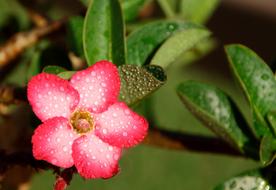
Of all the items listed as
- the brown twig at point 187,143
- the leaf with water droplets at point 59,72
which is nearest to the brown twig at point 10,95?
the leaf with water droplets at point 59,72

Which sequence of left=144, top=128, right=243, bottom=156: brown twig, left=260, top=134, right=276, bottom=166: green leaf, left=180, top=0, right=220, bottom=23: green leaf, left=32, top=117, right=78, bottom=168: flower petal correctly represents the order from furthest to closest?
left=180, top=0, right=220, bottom=23: green leaf → left=144, top=128, right=243, bottom=156: brown twig → left=260, top=134, right=276, bottom=166: green leaf → left=32, top=117, right=78, bottom=168: flower petal

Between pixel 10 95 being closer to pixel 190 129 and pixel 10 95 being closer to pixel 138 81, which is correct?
pixel 138 81

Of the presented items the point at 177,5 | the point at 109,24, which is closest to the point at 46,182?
the point at 177,5

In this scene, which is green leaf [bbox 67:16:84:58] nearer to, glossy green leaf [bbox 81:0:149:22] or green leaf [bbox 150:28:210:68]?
glossy green leaf [bbox 81:0:149:22]

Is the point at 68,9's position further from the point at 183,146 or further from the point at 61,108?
the point at 61,108

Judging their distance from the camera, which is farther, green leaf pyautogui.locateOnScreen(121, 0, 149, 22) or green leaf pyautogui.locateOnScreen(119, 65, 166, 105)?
green leaf pyautogui.locateOnScreen(121, 0, 149, 22)

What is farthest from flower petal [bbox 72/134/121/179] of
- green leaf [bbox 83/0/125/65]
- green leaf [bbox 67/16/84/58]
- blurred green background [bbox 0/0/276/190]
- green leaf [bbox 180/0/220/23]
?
blurred green background [bbox 0/0/276/190]
